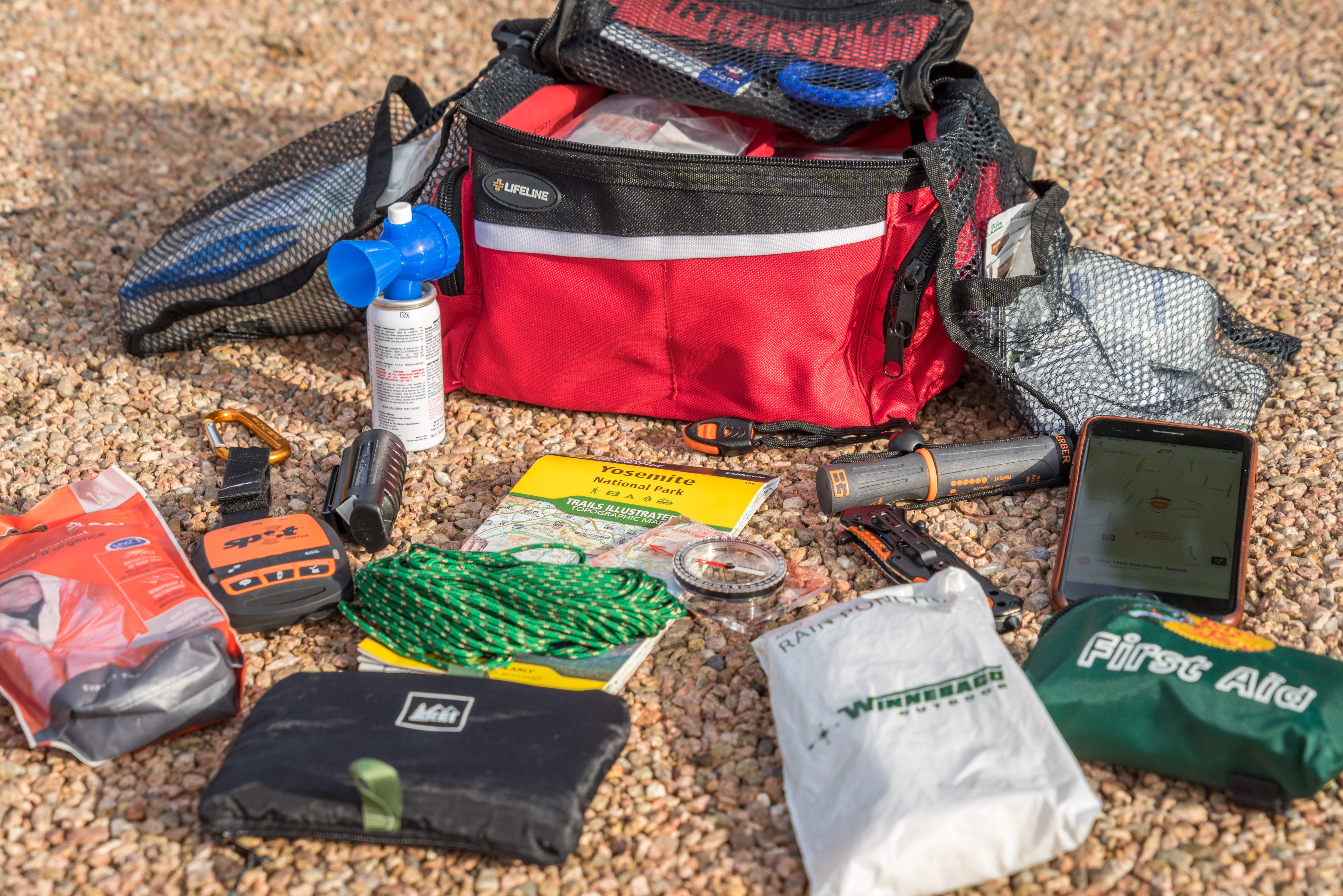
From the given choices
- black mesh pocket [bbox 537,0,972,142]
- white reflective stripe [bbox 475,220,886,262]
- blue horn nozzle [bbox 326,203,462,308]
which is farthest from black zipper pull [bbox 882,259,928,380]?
blue horn nozzle [bbox 326,203,462,308]

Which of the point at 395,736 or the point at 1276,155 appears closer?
the point at 395,736

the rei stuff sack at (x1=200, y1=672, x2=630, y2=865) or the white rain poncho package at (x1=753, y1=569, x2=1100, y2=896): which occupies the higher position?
the white rain poncho package at (x1=753, y1=569, x2=1100, y2=896)

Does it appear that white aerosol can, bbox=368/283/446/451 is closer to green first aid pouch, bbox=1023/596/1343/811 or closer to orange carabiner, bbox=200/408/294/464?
orange carabiner, bbox=200/408/294/464

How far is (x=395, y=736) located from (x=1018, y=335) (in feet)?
6.84

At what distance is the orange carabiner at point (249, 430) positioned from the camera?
3.17m

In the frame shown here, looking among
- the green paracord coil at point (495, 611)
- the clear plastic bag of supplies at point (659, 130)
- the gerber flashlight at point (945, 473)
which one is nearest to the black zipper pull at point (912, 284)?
the gerber flashlight at point (945, 473)

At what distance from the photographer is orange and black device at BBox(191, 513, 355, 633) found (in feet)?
8.19

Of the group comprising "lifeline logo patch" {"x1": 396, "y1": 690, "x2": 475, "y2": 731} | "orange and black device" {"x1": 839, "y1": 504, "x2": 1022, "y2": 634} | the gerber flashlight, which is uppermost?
the gerber flashlight

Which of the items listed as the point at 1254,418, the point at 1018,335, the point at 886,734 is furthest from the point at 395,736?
the point at 1254,418

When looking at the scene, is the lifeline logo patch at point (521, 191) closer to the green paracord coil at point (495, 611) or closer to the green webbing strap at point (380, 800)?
the green paracord coil at point (495, 611)

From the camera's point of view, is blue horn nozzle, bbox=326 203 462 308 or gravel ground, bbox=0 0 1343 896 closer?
gravel ground, bbox=0 0 1343 896

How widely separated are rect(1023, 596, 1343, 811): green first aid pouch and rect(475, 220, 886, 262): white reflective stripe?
1246 millimetres

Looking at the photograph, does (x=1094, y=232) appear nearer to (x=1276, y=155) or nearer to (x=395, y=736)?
(x=1276, y=155)

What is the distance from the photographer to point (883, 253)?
9.96ft
